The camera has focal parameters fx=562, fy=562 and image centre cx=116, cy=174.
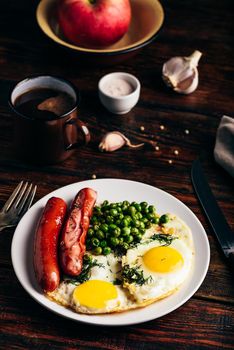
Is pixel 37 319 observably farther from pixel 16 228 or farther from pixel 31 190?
pixel 31 190

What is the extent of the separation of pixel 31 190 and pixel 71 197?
186 millimetres

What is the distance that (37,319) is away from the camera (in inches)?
70.3

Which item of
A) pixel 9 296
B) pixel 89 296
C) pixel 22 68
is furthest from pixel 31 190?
pixel 22 68

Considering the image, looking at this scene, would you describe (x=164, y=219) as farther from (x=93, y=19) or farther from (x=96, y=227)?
(x=93, y=19)

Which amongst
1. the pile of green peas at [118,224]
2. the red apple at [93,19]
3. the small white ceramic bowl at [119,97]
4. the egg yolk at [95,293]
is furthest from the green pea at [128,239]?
the red apple at [93,19]

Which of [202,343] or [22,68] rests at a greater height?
[22,68]

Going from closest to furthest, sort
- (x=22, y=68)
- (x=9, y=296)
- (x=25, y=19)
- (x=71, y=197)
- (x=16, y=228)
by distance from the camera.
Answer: (x=9, y=296), (x=16, y=228), (x=71, y=197), (x=22, y=68), (x=25, y=19)

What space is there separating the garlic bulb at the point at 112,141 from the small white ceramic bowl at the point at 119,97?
0.54 feet

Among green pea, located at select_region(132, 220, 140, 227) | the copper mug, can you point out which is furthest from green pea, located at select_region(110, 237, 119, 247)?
the copper mug

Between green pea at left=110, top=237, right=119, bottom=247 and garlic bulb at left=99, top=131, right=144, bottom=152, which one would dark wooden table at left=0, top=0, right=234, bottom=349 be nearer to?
garlic bulb at left=99, top=131, right=144, bottom=152

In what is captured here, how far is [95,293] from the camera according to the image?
1728 mm

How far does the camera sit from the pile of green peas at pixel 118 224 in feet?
6.33

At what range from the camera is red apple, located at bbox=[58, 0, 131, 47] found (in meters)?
2.67

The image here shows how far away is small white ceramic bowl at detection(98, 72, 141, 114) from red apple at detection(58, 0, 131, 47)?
26cm
